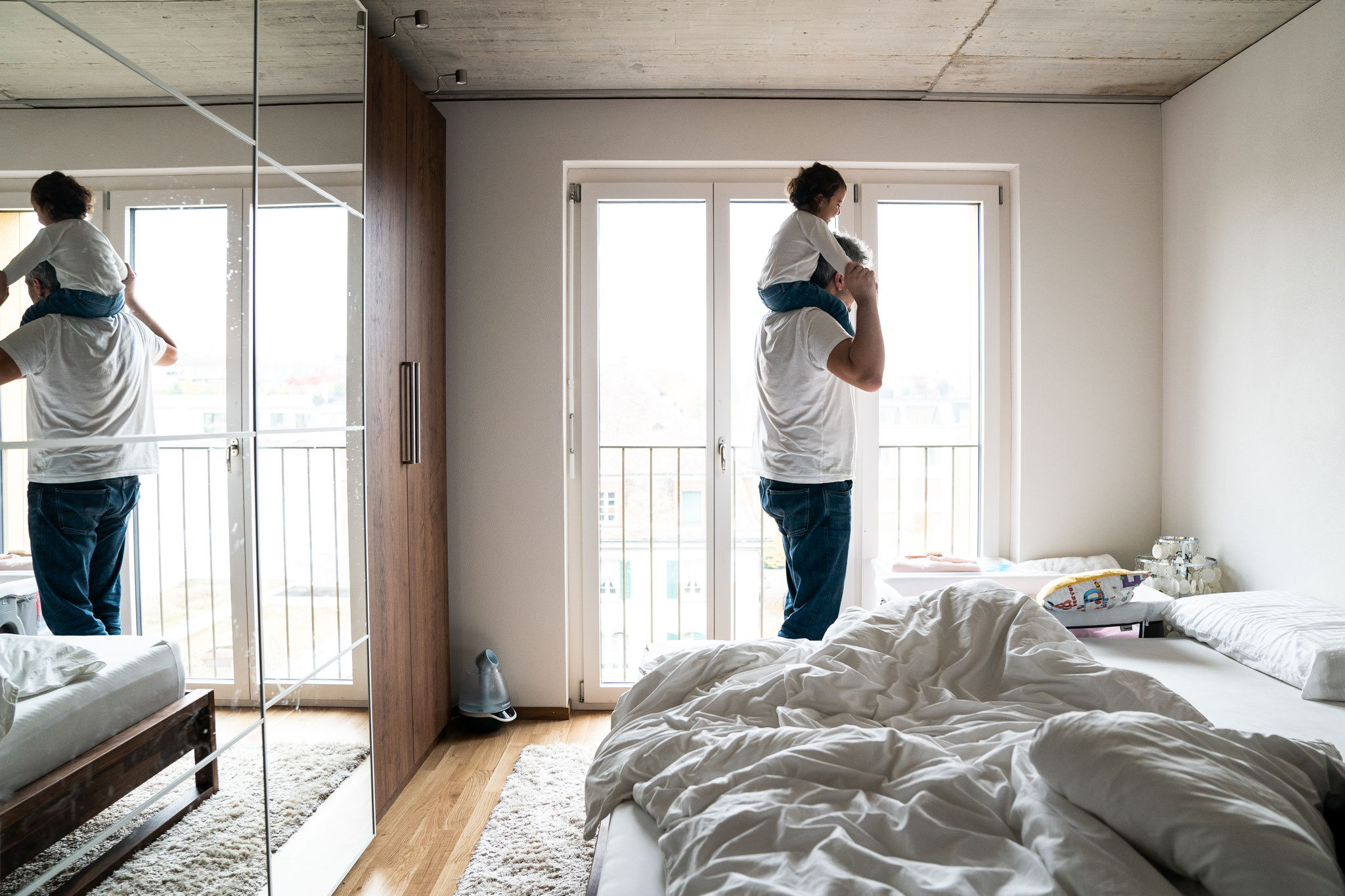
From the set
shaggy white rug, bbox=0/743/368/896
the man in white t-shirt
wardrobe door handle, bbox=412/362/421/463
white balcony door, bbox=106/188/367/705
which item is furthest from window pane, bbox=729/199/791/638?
shaggy white rug, bbox=0/743/368/896

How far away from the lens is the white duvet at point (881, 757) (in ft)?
2.93

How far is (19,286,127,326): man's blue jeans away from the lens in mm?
1056

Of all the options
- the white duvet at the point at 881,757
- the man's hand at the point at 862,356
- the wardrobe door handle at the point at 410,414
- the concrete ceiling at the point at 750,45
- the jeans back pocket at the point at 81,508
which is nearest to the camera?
the white duvet at the point at 881,757

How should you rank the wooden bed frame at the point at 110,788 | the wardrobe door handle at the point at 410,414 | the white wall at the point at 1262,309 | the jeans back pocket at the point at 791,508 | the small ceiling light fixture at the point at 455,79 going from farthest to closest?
the small ceiling light fixture at the point at 455,79 → the wardrobe door handle at the point at 410,414 → the white wall at the point at 1262,309 → the jeans back pocket at the point at 791,508 → the wooden bed frame at the point at 110,788

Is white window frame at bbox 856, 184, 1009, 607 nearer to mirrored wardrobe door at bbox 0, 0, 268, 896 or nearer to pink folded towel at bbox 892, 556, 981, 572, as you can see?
pink folded towel at bbox 892, 556, 981, 572

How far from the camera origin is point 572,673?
10.1ft

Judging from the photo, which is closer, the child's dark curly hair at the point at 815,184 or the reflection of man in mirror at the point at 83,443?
the reflection of man in mirror at the point at 83,443

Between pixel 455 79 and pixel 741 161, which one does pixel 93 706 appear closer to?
pixel 455 79

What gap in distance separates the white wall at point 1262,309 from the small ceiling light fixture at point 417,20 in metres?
2.78

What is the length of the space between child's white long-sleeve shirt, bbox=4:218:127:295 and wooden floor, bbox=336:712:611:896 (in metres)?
1.56

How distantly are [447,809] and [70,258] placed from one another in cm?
183

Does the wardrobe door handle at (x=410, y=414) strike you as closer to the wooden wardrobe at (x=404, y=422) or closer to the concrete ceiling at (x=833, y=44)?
the wooden wardrobe at (x=404, y=422)

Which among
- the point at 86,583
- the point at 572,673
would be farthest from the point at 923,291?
the point at 86,583

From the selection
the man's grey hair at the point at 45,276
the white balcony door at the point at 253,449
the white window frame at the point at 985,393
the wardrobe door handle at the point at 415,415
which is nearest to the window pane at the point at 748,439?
the white window frame at the point at 985,393
